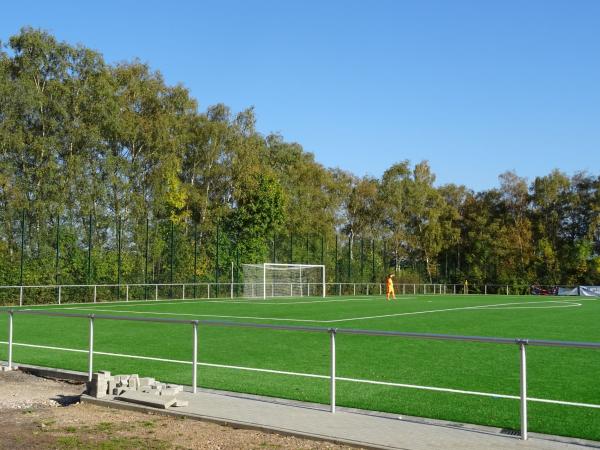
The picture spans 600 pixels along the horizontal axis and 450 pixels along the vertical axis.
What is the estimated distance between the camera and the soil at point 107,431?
274 inches

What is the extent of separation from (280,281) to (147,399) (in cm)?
4020

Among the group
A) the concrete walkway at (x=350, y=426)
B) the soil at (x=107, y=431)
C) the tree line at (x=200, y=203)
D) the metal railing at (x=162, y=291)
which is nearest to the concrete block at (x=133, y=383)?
the concrete walkway at (x=350, y=426)

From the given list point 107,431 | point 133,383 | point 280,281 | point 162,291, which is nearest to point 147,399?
point 133,383

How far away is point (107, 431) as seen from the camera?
7547 mm

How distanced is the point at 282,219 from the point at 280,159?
1322 centimetres

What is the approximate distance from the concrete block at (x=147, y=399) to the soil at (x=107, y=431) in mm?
194

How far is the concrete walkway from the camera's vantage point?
686cm

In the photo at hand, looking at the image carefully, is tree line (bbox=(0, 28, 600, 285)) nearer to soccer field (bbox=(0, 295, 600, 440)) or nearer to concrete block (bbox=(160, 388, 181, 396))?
soccer field (bbox=(0, 295, 600, 440))

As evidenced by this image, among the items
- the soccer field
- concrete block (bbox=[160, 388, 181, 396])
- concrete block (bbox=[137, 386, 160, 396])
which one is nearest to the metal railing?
the soccer field

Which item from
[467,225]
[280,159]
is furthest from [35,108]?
[467,225]

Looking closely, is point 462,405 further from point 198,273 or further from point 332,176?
point 332,176

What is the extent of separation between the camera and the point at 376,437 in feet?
23.2

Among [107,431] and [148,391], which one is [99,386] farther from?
[107,431]

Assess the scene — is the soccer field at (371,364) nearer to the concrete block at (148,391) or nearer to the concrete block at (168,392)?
the concrete block at (168,392)
